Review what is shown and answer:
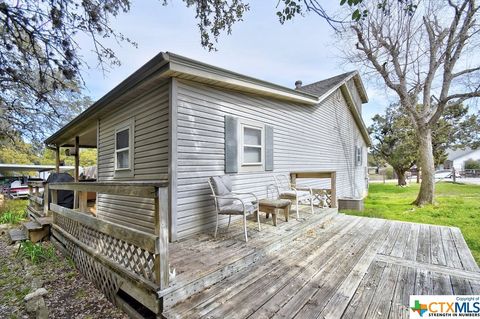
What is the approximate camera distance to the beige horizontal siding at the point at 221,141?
4066 mm

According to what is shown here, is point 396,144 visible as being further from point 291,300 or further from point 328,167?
point 291,300

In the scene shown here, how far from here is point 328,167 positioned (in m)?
9.30

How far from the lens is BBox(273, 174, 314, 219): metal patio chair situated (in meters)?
5.31

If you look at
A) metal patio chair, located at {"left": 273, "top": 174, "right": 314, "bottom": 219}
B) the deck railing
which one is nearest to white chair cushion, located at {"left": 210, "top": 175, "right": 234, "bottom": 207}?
the deck railing

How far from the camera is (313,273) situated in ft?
9.86

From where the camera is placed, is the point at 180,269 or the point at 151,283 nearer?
the point at 151,283

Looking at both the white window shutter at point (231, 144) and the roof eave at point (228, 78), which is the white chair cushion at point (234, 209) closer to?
the white window shutter at point (231, 144)

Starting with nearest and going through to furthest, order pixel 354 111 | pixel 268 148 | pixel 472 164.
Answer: pixel 268 148
pixel 354 111
pixel 472 164

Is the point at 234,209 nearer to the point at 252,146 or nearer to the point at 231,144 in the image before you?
the point at 231,144

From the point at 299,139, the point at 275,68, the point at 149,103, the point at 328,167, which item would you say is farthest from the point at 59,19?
the point at 275,68

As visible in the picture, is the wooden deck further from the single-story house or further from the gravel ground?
the gravel ground

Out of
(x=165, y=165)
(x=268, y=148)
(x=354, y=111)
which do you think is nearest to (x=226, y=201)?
(x=165, y=165)

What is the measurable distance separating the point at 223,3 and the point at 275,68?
8520 mm

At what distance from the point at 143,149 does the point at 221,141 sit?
1.52 meters
